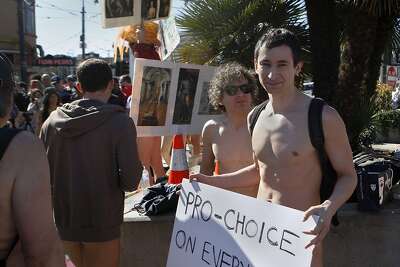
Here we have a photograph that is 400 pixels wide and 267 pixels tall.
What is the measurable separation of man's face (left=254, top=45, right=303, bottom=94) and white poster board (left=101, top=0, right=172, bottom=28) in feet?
8.27

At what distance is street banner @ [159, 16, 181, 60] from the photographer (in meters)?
4.58

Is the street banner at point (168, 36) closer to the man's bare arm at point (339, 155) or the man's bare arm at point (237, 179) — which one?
the man's bare arm at point (237, 179)

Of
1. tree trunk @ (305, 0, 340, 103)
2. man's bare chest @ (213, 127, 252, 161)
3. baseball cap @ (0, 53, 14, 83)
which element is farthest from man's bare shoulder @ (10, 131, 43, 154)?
tree trunk @ (305, 0, 340, 103)

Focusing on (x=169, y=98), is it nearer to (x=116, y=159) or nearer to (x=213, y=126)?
(x=213, y=126)

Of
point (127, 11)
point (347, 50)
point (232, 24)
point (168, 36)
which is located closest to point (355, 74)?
point (347, 50)

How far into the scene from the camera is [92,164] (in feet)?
9.43

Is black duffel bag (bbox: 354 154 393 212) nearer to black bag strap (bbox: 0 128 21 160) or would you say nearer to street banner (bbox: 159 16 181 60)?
street banner (bbox: 159 16 181 60)

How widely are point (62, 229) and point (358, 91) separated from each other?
3.66m

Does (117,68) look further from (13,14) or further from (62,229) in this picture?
(13,14)

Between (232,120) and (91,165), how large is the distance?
90cm

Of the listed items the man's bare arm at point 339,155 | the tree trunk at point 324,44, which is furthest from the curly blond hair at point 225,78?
the tree trunk at point 324,44

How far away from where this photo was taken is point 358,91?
555 cm

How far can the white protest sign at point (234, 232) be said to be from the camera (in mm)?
2178

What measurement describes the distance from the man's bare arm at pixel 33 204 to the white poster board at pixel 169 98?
237 centimetres
